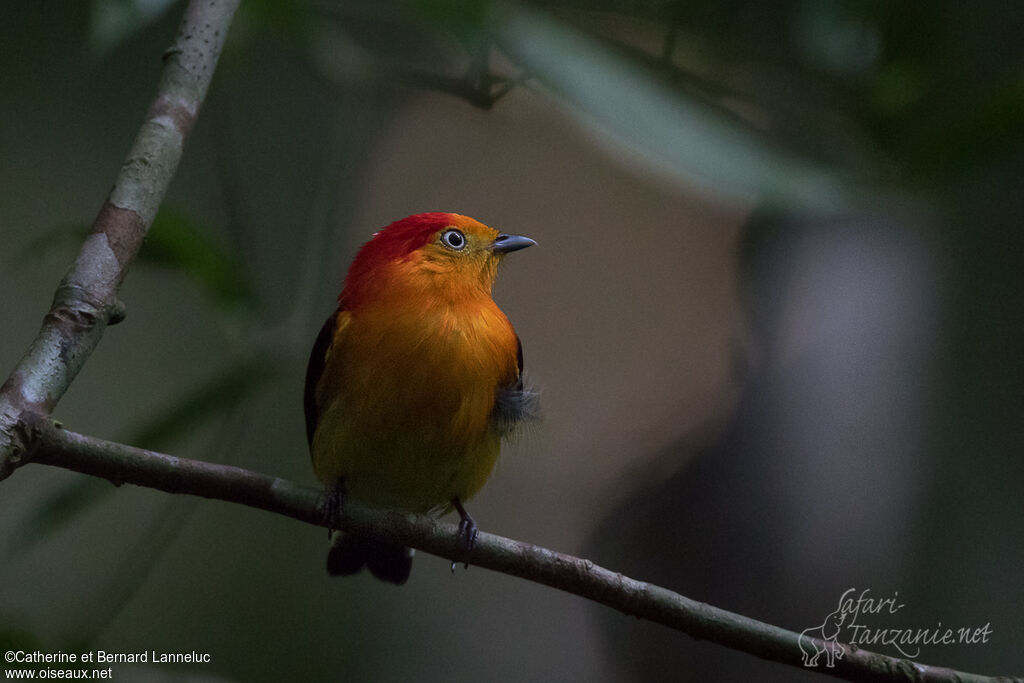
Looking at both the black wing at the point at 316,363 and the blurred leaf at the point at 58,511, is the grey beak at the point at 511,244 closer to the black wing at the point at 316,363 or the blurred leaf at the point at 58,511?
the black wing at the point at 316,363

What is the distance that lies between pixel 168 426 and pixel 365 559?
0.94 m

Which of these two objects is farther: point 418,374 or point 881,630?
point 881,630

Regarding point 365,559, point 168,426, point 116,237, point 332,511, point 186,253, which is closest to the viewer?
point 116,237

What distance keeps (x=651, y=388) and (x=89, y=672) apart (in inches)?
125

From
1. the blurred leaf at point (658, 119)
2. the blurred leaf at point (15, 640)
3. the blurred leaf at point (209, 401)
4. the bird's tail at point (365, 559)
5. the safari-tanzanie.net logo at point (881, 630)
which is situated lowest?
the bird's tail at point (365, 559)

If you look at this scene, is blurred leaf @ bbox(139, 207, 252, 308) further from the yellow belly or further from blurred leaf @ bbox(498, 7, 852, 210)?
blurred leaf @ bbox(498, 7, 852, 210)

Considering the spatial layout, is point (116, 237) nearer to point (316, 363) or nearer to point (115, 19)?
point (115, 19)

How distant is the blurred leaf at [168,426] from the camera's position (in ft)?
9.00

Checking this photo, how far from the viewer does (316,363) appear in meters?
3.05

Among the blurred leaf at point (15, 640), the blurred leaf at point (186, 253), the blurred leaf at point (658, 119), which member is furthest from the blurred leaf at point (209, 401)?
the blurred leaf at point (658, 119)

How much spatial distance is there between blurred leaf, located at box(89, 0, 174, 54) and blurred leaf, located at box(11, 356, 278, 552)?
1.17 metres

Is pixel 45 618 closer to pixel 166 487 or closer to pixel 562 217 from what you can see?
pixel 562 217

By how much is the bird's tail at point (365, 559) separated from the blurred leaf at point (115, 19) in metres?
1.92

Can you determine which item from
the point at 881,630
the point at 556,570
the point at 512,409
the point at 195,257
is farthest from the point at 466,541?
the point at 881,630
